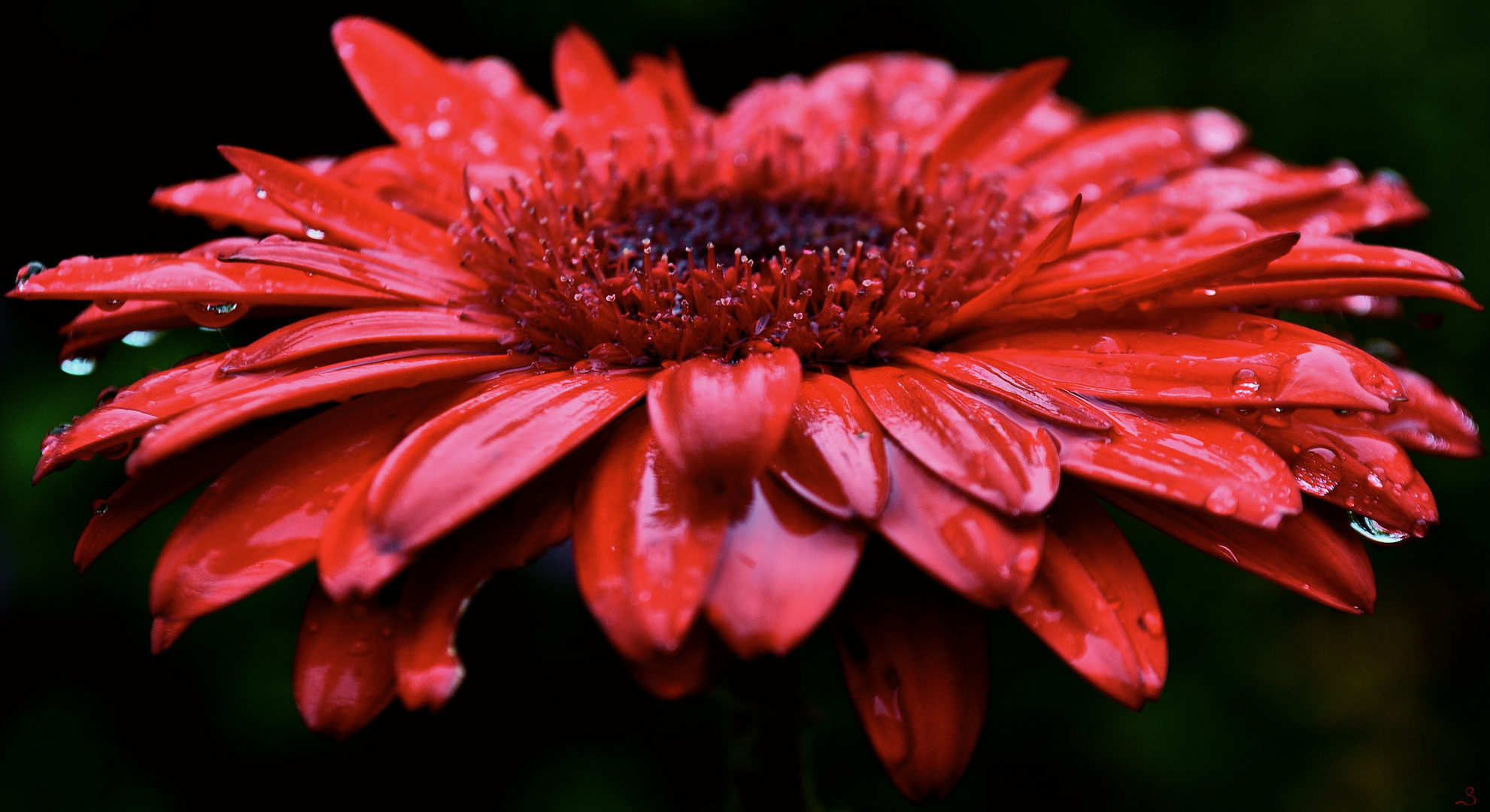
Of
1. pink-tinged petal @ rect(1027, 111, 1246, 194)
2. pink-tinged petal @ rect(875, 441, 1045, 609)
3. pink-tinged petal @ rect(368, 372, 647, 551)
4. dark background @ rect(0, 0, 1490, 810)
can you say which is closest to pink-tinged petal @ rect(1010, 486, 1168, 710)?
pink-tinged petal @ rect(875, 441, 1045, 609)

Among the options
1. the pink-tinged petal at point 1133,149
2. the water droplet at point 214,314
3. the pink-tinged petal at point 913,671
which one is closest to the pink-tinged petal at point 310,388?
the water droplet at point 214,314

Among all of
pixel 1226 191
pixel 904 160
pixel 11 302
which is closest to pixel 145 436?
pixel 904 160

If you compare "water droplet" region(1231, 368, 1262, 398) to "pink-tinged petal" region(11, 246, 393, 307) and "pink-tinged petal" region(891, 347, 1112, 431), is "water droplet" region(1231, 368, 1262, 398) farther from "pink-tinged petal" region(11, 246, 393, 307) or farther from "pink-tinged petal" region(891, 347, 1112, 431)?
"pink-tinged petal" region(11, 246, 393, 307)

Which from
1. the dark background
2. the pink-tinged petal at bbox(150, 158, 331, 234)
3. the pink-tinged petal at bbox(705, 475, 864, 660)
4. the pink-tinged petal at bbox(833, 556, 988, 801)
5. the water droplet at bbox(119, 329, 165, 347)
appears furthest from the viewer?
the dark background

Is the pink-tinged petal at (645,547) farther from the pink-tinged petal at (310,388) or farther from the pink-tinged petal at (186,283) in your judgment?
the pink-tinged petal at (186,283)

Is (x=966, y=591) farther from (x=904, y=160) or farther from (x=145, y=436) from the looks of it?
(x=904, y=160)
